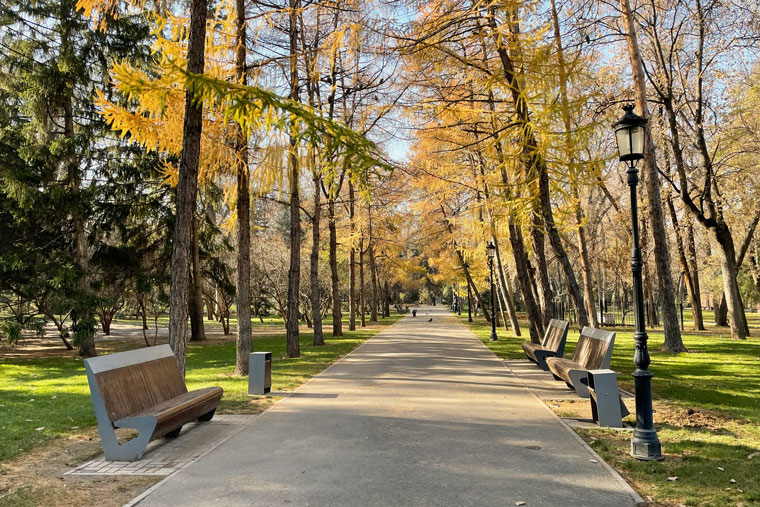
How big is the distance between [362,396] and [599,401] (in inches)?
151

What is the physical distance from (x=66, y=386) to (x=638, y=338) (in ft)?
36.1

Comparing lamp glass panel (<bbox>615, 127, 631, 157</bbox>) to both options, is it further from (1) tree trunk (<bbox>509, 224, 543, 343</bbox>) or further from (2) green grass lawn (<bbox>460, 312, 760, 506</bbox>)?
(1) tree trunk (<bbox>509, 224, 543, 343</bbox>)

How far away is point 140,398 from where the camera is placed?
6191 millimetres

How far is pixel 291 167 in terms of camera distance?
10867 millimetres

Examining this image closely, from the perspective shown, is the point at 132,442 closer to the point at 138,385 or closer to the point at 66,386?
the point at 138,385

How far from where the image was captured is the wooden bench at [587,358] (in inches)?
311

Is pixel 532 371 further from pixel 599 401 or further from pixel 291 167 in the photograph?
pixel 291 167

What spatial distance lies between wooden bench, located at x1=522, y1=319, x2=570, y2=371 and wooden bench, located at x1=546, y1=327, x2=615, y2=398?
2.10 metres

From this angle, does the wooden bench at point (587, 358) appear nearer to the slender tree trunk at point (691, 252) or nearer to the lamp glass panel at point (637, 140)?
the lamp glass panel at point (637, 140)

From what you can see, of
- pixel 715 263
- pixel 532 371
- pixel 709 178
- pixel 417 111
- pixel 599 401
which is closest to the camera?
pixel 599 401

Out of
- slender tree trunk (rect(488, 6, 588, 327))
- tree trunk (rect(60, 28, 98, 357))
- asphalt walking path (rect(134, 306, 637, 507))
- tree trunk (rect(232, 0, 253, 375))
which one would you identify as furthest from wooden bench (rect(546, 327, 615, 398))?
tree trunk (rect(60, 28, 98, 357))

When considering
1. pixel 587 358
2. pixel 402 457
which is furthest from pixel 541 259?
pixel 402 457

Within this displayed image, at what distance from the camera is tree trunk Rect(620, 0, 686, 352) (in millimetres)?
14531

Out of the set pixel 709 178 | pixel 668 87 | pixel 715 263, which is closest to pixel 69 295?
pixel 668 87
